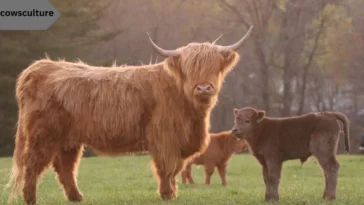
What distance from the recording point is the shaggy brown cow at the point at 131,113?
25.5 feet

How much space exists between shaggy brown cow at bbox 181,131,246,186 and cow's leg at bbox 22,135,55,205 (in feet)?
18.1

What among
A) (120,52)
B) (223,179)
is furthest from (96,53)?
(223,179)

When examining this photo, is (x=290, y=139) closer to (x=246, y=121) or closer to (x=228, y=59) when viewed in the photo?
(x=246, y=121)

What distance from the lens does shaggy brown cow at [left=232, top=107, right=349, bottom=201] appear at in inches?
290

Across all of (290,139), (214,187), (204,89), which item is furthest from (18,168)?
(214,187)

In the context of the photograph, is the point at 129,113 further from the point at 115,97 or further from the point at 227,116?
the point at 227,116

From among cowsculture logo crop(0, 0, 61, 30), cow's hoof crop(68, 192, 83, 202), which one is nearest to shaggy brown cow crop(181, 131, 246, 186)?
cow's hoof crop(68, 192, 83, 202)

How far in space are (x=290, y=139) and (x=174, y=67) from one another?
157 cm

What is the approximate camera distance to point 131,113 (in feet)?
25.6

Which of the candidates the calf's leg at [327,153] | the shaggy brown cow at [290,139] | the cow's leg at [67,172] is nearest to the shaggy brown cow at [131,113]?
the cow's leg at [67,172]

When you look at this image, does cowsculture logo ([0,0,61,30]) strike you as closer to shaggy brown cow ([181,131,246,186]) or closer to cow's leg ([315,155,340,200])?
shaggy brown cow ([181,131,246,186])

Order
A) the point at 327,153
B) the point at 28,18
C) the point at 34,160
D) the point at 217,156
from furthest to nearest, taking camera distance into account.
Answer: the point at 28,18 → the point at 217,156 → the point at 34,160 → the point at 327,153

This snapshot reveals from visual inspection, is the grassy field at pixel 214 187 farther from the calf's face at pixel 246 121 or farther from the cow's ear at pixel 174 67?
the cow's ear at pixel 174 67

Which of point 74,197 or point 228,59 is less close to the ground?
point 228,59
